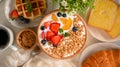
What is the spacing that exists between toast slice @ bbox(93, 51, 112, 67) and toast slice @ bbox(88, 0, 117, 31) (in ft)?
0.40

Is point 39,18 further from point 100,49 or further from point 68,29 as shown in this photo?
point 100,49

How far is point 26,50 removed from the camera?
176cm

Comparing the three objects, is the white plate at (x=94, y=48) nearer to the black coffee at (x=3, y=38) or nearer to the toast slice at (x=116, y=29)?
the toast slice at (x=116, y=29)

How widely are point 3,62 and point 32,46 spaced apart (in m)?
0.17

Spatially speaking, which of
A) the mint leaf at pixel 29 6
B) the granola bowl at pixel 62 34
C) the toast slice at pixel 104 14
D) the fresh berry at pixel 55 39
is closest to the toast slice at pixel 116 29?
the toast slice at pixel 104 14

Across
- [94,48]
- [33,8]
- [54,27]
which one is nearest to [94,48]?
[94,48]

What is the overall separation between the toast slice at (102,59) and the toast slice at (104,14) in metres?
0.12

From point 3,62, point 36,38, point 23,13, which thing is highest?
point 23,13

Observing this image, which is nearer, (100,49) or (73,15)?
(73,15)

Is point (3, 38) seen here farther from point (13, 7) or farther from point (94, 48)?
point (94, 48)

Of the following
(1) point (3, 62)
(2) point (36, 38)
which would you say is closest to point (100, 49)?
(2) point (36, 38)

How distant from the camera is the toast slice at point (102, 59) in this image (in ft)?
5.57

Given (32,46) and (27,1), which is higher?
(27,1)

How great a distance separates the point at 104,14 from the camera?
1.74 metres
